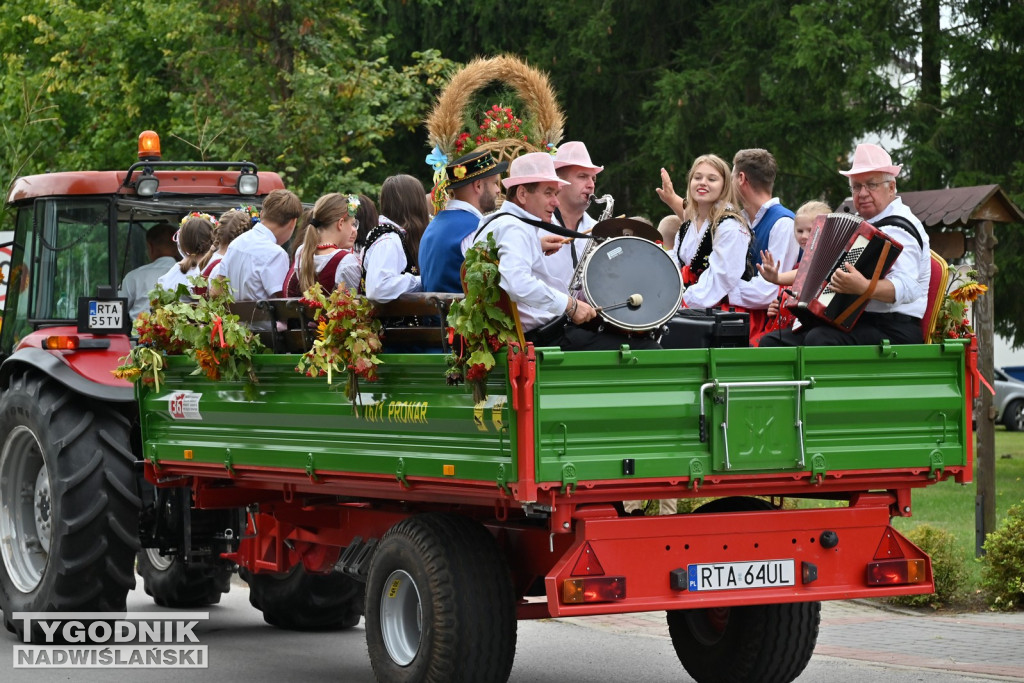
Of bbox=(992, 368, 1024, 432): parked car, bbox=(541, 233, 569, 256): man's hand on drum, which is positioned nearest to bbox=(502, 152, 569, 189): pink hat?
bbox=(541, 233, 569, 256): man's hand on drum

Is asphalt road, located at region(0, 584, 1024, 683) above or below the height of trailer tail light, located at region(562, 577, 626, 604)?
below

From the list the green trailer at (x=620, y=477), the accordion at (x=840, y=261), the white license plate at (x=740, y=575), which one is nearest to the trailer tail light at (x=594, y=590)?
the green trailer at (x=620, y=477)

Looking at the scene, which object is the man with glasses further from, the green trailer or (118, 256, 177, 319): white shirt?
(118, 256, 177, 319): white shirt

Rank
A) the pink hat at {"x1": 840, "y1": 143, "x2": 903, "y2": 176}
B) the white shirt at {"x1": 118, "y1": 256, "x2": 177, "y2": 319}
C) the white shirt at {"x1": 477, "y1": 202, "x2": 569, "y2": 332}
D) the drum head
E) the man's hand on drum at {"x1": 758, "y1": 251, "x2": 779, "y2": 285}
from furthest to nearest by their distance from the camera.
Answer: the white shirt at {"x1": 118, "y1": 256, "x2": 177, "y2": 319}
the man's hand on drum at {"x1": 758, "y1": 251, "x2": 779, "y2": 285}
the pink hat at {"x1": 840, "y1": 143, "x2": 903, "y2": 176}
the drum head
the white shirt at {"x1": 477, "y1": 202, "x2": 569, "y2": 332}

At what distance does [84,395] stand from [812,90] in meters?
15.7

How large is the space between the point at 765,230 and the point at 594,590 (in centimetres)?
257

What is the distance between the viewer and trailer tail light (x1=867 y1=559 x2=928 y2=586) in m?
6.71

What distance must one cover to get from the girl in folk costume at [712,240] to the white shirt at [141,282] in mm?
3163

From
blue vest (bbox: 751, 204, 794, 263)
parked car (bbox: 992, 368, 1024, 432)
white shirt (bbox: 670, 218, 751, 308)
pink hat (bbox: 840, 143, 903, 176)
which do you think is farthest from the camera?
parked car (bbox: 992, 368, 1024, 432)

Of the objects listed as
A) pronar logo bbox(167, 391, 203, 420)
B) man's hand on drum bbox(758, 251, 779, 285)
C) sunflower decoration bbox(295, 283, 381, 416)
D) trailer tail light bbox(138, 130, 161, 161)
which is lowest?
pronar logo bbox(167, 391, 203, 420)

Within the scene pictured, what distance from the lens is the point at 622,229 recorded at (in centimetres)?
686

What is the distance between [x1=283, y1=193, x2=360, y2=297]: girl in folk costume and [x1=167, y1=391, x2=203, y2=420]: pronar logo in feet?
2.51

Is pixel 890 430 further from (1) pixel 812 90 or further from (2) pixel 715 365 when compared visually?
(1) pixel 812 90

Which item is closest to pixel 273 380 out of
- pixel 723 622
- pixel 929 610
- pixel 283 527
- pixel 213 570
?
pixel 283 527
